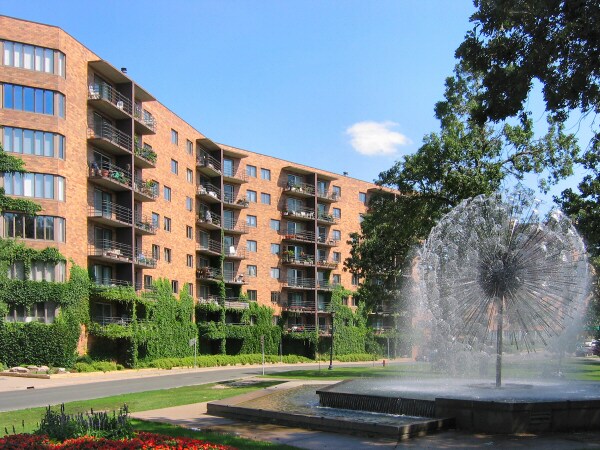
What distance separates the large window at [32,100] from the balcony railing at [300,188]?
34.8 meters

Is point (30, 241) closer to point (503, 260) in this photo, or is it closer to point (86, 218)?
point (86, 218)

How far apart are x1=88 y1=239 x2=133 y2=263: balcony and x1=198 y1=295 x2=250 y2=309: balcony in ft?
48.0

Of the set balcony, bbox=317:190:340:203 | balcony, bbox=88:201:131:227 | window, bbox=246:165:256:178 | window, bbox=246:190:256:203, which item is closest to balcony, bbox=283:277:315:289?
balcony, bbox=317:190:340:203

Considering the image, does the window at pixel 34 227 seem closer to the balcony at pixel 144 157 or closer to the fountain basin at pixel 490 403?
the balcony at pixel 144 157

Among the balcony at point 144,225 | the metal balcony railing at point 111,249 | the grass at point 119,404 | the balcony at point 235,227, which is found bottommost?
the grass at point 119,404

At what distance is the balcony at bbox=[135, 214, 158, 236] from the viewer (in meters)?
50.2

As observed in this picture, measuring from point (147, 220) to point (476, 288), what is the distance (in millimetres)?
39292

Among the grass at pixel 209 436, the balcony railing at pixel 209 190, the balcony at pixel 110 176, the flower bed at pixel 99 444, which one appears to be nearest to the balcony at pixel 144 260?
the balcony at pixel 110 176

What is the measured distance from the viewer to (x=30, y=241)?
135 feet

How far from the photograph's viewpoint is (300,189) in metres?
75.1

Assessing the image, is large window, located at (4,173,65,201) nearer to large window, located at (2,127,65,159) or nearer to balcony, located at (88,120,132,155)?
large window, located at (2,127,65,159)

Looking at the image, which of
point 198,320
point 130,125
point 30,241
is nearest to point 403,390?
point 30,241

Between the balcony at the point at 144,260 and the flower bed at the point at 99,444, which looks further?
the balcony at the point at 144,260

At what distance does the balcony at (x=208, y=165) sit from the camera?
63750mm
